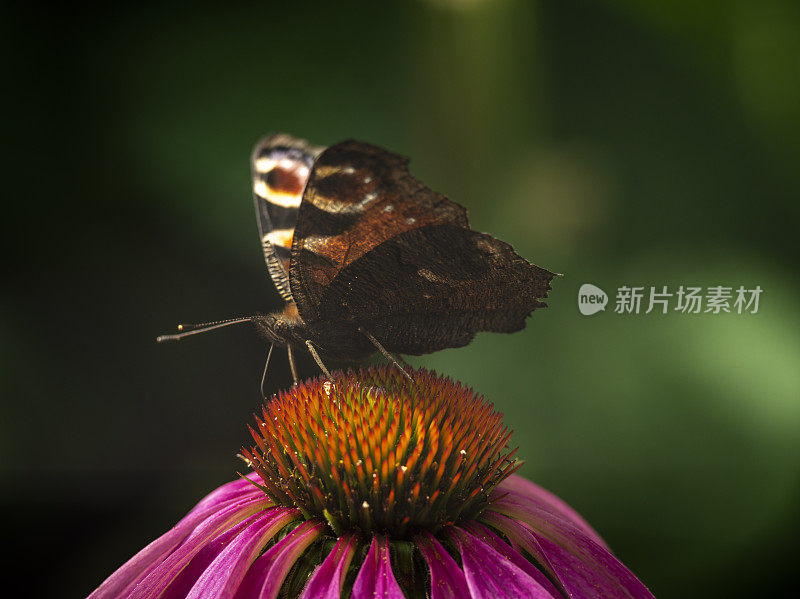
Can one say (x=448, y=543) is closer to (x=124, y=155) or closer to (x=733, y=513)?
(x=733, y=513)

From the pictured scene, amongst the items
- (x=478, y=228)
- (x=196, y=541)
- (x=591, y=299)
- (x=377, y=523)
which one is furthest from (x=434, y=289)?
(x=478, y=228)

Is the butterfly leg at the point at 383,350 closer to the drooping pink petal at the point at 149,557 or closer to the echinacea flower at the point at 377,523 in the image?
the echinacea flower at the point at 377,523

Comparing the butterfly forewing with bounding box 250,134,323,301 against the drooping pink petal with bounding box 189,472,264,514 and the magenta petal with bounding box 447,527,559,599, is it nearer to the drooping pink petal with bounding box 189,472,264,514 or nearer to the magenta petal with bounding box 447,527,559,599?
the drooping pink petal with bounding box 189,472,264,514

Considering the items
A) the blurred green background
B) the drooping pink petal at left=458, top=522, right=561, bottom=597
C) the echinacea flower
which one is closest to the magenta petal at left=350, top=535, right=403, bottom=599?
the echinacea flower

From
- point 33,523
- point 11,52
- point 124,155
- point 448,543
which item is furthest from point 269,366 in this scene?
point 11,52

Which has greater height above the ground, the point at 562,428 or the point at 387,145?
the point at 387,145

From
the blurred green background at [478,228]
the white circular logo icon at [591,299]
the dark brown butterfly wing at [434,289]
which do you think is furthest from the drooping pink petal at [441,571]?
the white circular logo icon at [591,299]

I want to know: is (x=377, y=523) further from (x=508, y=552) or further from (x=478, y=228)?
(x=478, y=228)
